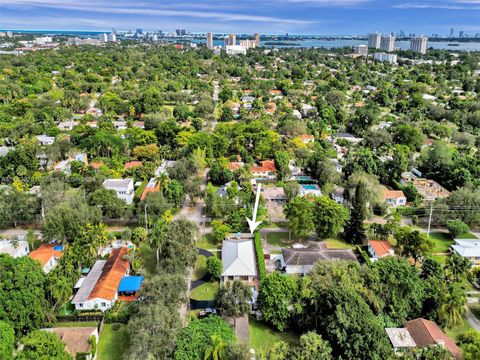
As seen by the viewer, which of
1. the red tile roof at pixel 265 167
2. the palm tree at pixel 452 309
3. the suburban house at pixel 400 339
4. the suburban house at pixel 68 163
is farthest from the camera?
the red tile roof at pixel 265 167

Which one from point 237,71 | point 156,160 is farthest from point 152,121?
point 237,71

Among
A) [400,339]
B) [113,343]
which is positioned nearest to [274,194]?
[400,339]

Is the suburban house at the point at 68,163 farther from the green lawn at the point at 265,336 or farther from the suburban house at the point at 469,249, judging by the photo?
the suburban house at the point at 469,249

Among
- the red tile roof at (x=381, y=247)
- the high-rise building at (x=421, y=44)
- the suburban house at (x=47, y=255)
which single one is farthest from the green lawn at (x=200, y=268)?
the high-rise building at (x=421, y=44)

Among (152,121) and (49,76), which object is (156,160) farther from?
(49,76)

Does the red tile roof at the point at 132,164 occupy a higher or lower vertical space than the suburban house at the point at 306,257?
higher

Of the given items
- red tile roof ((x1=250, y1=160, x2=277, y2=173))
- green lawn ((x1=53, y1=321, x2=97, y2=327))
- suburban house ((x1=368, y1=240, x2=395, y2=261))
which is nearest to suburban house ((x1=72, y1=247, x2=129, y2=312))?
green lawn ((x1=53, y1=321, x2=97, y2=327))

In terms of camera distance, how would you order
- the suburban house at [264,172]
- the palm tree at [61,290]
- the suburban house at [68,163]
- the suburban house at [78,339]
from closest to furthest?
the suburban house at [78,339] < the palm tree at [61,290] < the suburban house at [68,163] < the suburban house at [264,172]

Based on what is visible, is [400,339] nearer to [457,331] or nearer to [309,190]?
[457,331]
